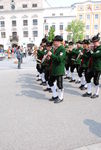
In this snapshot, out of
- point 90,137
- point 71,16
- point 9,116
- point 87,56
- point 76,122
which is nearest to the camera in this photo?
point 90,137

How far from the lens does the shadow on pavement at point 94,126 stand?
3.74 m

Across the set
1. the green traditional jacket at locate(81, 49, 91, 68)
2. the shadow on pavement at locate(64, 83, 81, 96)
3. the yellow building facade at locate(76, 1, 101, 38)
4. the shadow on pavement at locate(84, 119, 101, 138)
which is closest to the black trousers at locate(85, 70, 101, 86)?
the green traditional jacket at locate(81, 49, 91, 68)

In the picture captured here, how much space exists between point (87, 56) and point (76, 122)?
114 inches

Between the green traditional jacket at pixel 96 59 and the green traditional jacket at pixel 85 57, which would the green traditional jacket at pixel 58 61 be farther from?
the green traditional jacket at pixel 85 57

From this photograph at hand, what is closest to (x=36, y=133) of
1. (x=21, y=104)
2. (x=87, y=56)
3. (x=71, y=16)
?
(x=21, y=104)

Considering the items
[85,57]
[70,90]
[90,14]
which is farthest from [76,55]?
[90,14]

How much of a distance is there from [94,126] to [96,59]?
7.87 feet

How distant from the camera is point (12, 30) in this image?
160 ft

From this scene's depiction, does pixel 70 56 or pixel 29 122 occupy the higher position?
pixel 70 56

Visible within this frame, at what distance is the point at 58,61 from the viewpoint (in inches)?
206

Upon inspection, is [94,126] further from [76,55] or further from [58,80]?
[76,55]

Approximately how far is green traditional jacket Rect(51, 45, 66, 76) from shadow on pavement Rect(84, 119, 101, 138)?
169 centimetres

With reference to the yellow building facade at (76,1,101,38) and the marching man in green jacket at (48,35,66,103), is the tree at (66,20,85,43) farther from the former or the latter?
the marching man in green jacket at (48,35,66,103)

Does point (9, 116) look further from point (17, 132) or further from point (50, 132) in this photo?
point (50, 132)
